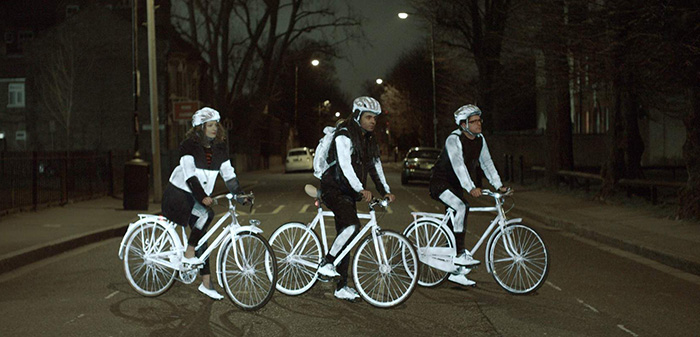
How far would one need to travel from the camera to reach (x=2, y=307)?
7.13 metres

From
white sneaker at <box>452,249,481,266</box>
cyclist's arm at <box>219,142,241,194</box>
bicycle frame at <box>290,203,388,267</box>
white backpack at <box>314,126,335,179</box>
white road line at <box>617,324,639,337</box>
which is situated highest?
white backpack at <box>314,126,335,179</box>

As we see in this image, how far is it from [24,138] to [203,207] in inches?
1706

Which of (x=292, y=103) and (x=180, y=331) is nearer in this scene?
(x=180, y=331)

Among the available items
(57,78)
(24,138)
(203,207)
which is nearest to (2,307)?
(203,207)

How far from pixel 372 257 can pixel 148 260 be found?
220cm

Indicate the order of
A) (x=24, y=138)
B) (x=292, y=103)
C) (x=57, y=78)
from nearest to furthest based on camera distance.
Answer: (x=57, y=78) → (x=24, y=138) → (x=292, y=103)

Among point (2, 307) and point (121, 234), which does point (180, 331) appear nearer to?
point (2, 307)

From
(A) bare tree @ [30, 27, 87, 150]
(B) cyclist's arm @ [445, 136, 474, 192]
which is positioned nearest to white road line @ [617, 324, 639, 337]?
(B) cyclist's arm @ [445, 136, 474, 192]

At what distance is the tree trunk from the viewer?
44.9 ft

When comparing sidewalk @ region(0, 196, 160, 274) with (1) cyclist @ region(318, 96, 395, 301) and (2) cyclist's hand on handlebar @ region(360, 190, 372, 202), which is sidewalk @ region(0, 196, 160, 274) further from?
(2) cyclist's hand on handlebar @ region(360, 190, 372, 202)

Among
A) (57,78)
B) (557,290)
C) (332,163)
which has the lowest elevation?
(557,290)

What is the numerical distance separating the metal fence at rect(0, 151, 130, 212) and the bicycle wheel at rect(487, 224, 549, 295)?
11440mm

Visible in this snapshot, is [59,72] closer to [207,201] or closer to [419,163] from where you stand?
[419,163]

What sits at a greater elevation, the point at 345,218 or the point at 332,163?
the point at 332,163
